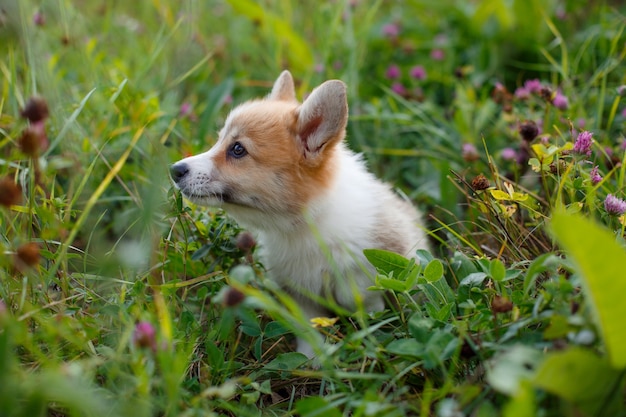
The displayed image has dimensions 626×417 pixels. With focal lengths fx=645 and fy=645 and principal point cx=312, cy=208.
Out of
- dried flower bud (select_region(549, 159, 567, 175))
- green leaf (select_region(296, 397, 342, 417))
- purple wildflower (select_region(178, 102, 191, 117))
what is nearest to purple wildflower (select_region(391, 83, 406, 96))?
purple wildflower (select_region(178, 102, 191, 117))

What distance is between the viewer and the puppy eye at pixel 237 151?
2830 mm

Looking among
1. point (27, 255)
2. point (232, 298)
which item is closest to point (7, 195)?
point (27, 255)

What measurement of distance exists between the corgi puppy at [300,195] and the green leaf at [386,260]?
270 millimetres

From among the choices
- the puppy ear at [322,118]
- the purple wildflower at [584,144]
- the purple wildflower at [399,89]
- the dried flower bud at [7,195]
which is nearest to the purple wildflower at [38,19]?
the puppy ear at [322,118]

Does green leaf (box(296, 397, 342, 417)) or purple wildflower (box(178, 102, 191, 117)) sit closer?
green leaf (box(296, 397, 342, 417))

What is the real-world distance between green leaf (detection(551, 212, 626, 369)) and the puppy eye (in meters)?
1.57

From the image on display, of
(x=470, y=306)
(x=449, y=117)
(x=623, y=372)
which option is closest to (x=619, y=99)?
(x=449, y=117)

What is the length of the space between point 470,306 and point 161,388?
1.01 m

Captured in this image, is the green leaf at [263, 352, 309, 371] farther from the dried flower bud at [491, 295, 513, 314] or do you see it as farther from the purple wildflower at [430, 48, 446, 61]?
the purple wildflower at [430, 48, 446, 61]

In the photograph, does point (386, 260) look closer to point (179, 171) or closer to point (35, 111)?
point (179, 171)

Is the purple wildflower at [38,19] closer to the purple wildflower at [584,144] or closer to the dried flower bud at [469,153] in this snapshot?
the dried flower bud at [469,153]

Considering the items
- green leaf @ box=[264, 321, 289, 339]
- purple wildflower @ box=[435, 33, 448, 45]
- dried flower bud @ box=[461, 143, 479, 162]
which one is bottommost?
green leaf @ box=[264, 321, 289, 339]

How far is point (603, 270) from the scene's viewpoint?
1.57 meters

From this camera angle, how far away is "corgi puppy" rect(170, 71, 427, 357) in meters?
2.72
